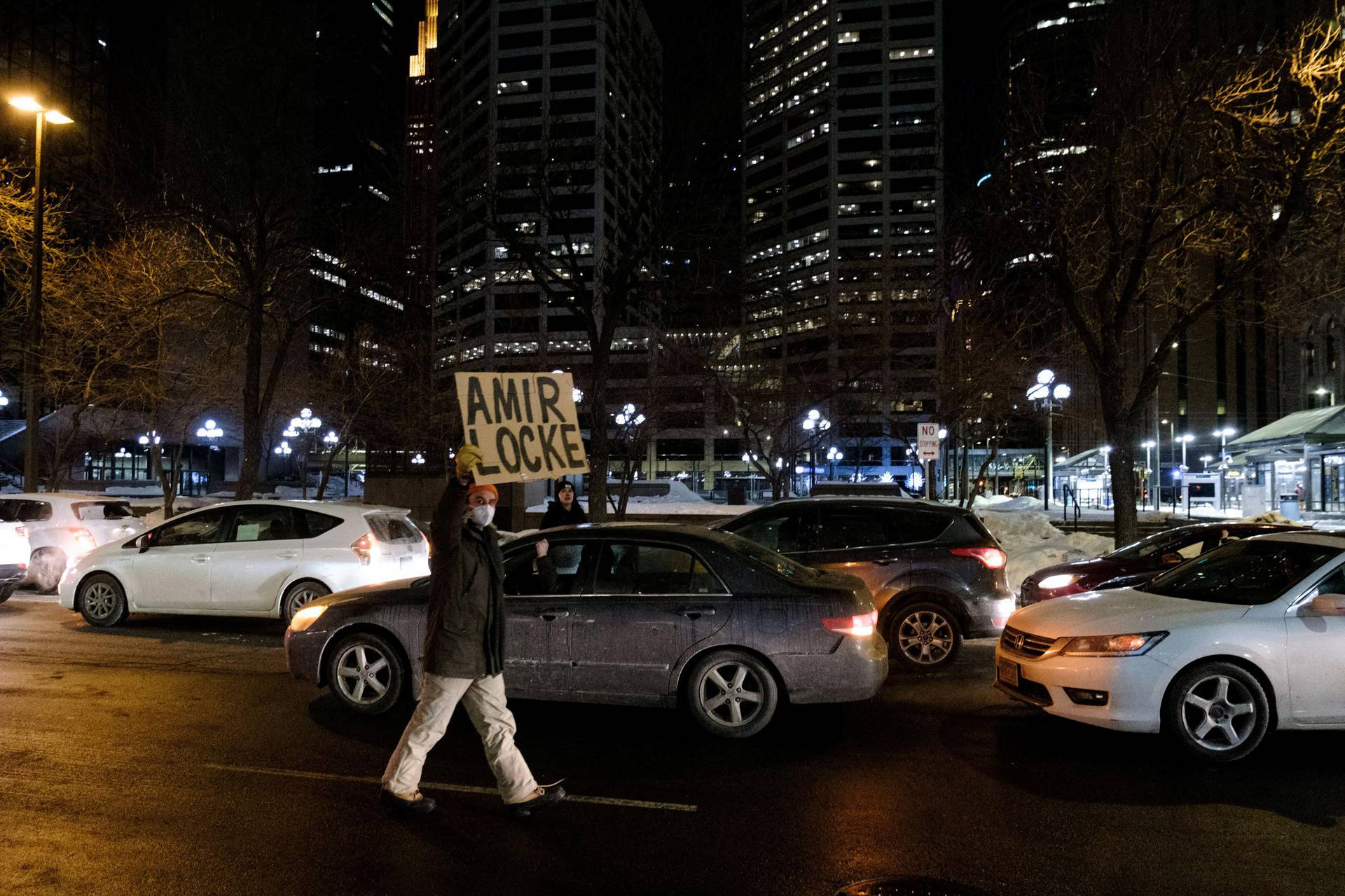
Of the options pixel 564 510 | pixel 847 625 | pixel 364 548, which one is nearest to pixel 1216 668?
pixel 847 625

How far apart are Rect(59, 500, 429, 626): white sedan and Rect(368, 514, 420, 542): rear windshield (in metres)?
0.01

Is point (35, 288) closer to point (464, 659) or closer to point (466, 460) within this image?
point (466, 460)

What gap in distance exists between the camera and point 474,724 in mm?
4547

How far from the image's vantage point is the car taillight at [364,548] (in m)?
9.95

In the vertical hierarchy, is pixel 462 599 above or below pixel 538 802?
above

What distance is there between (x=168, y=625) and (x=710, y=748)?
8.08 meters

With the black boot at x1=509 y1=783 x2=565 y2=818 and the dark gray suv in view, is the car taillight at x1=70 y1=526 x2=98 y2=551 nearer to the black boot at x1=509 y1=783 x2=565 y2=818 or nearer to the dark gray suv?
the dark gray suv

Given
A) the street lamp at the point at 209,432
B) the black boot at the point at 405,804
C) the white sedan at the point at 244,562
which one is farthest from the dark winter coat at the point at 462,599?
the street lamp at the point at 209,432

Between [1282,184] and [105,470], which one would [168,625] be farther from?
[105,470]

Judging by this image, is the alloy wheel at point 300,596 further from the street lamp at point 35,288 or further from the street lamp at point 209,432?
the street lamp at point 209,432

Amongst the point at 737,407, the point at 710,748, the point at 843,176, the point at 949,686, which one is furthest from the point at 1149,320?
the point at 843,176

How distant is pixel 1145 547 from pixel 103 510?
16.2 meters

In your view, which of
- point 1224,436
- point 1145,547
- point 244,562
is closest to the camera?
point 244,562

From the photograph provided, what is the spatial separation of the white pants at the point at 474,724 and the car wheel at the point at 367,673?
6.68ft
